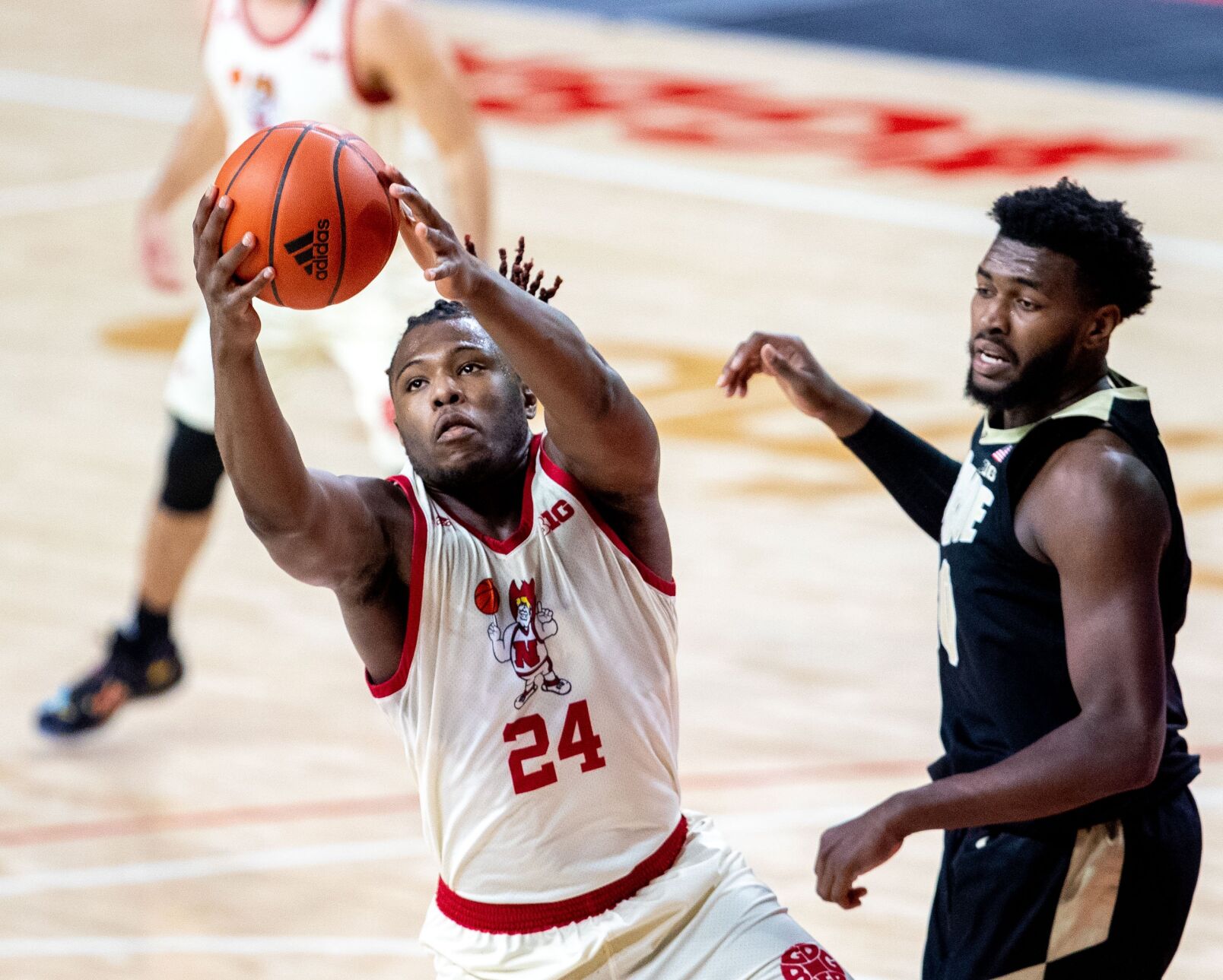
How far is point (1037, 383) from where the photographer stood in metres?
3.45

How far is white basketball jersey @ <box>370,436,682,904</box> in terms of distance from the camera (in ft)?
11.7

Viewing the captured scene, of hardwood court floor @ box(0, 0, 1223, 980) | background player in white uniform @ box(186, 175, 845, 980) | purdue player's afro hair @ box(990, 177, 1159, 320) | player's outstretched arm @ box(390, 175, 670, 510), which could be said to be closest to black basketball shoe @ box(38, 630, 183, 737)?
hardwood court floor @ box(0, 0, 1223, 980)

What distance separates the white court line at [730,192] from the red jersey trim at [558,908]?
7.94m

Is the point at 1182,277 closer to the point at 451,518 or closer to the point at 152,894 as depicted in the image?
the point at 152,894

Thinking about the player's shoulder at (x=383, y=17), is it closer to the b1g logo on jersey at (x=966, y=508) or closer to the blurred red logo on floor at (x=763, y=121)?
the b1g logo on jersey at (x=966, y=508)

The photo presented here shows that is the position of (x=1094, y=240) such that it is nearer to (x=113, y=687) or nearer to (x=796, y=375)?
(x=796, y=375)

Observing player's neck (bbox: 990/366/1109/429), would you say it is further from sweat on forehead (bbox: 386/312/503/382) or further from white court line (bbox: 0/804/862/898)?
white court line (bbox: 0/804/862/898)

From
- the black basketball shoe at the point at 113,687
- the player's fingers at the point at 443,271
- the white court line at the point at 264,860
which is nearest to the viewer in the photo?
the player's fingers at the point at 443,271

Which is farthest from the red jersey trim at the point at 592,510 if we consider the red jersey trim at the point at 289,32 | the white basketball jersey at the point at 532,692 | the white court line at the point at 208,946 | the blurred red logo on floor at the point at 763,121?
the blurred red logo on floor at the point at 763,121

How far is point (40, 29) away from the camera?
55.6ft

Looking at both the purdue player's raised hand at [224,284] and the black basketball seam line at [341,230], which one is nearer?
the purdue player's raised hand at [224,284]

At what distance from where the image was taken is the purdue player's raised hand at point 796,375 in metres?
4.04

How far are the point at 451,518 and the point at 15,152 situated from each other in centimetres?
1043

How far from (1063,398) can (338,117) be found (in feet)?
9.55
